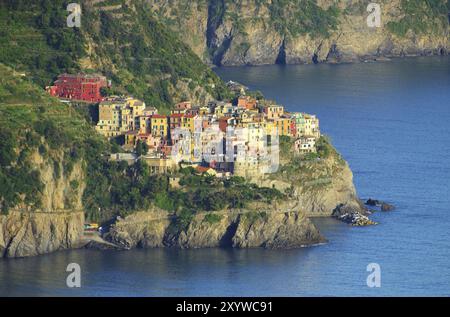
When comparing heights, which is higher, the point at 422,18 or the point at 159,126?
the point at 422,18

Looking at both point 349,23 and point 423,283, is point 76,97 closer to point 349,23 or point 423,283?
point 423,283

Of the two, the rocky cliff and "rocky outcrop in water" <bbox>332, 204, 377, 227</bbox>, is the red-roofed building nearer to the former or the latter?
the rocky cliff

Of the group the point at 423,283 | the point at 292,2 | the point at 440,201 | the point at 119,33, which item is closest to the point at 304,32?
the point at 292,2

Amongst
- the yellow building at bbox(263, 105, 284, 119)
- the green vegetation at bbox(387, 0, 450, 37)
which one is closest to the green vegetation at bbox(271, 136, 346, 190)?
the yellow building at bbox(263, 105, 284, 119)

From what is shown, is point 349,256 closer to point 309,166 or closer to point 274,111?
point 309,166

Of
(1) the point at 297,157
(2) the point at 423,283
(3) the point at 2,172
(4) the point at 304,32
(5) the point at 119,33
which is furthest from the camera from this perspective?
(4) the point at 304,32

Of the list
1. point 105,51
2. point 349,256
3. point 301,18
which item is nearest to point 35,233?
point 349,256

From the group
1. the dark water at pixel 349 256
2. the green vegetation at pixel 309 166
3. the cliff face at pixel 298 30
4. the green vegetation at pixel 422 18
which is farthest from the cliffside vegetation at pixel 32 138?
the green vegetation at pixel 422 18
